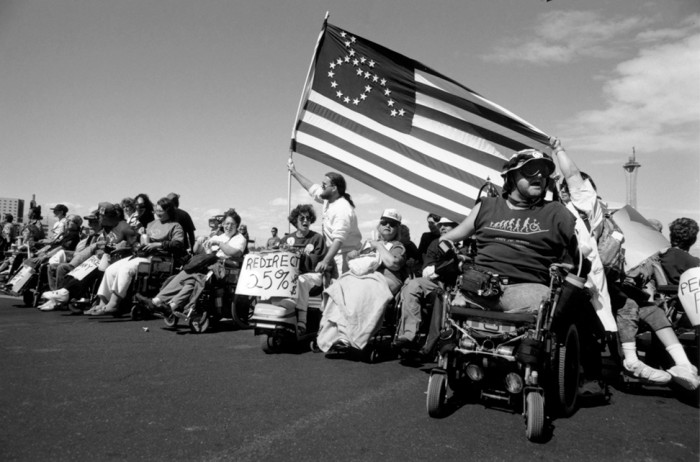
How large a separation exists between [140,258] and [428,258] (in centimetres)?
452

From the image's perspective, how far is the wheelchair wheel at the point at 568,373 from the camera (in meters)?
3.74

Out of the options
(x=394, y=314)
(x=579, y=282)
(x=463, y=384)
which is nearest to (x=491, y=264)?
(x=579, y=282)

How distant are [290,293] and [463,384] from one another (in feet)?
7.63

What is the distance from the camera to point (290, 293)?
19.0 feet

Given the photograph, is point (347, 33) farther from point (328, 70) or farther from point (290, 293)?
point (290, 293)

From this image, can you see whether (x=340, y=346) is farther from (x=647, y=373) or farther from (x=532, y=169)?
(x=647, y=373)

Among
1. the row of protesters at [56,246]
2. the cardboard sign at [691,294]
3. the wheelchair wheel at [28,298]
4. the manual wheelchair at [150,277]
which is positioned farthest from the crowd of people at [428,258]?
the wheelchair wheel at [28,298]

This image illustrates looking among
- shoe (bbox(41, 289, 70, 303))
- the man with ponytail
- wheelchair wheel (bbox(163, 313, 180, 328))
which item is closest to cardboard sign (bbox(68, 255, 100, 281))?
A: shoe (bbox(41, 289, 70, 303))

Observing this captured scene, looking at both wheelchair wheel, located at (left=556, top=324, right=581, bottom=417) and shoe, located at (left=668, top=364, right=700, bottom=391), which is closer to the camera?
wheelchair wheel, located at (left=556, top=324, right=581, bottom=417)

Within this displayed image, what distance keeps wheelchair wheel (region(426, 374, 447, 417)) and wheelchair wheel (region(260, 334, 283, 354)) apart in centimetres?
258

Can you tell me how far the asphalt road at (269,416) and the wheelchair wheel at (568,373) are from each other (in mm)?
127

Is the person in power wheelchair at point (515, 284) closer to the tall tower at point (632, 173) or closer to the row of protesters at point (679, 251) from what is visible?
the row of protesters at point (679, 251)

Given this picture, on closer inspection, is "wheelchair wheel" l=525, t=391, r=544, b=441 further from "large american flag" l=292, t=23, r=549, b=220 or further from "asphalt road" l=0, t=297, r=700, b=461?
"large american flag" l=292, t=23, r=549, b=220

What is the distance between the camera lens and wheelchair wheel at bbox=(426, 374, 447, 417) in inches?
141
